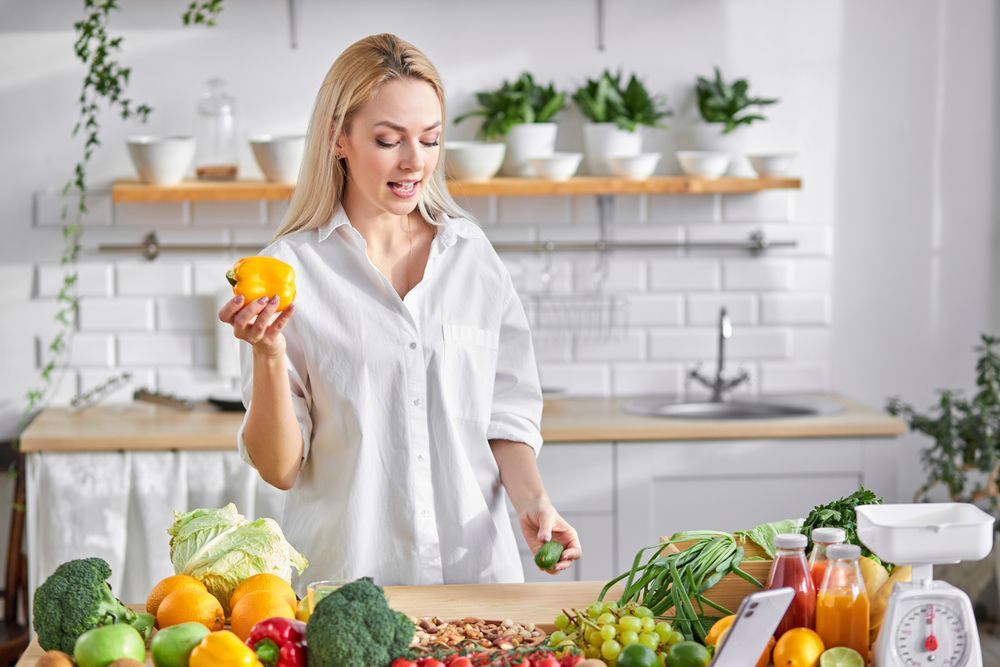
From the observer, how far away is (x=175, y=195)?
403 cm

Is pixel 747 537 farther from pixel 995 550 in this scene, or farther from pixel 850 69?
pixel 850 69

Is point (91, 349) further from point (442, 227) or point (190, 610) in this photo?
point (190, 610)

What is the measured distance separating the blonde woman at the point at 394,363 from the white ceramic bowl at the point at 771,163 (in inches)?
78.8

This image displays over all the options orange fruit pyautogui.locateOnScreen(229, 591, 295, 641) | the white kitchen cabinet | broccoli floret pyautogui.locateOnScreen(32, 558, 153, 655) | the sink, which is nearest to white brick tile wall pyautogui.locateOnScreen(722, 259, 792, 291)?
the sink

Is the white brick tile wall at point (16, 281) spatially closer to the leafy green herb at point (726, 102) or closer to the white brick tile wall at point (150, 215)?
the white brick tile wall at point (150, 215)

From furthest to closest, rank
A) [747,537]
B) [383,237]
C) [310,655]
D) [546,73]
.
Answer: [546,73]
[383,237]
[747,537]
[310,655]

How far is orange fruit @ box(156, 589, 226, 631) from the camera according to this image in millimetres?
1702

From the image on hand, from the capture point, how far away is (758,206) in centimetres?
437

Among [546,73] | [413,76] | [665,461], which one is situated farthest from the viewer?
[546,73]

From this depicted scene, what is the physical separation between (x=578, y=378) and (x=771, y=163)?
38.1 inches

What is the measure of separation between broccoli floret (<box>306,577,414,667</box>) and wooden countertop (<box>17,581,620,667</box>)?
1.16 ft

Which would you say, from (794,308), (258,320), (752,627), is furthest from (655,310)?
(752,627)

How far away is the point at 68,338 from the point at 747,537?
118 inches

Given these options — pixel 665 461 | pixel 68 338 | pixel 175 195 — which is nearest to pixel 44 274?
pixel 68 338
